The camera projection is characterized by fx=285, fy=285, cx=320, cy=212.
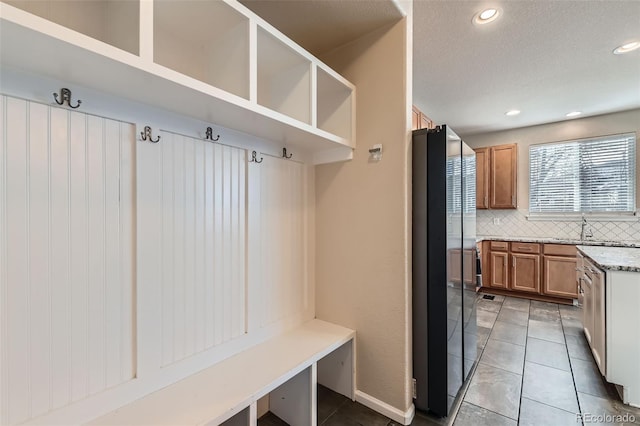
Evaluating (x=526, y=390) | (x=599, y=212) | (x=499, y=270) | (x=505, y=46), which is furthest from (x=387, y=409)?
(x=599, y=212)

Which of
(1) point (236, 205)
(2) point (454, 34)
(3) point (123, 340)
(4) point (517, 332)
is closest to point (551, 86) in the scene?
(2) point (454, 34)

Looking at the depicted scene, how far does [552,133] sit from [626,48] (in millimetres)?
2205

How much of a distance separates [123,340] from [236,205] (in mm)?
824

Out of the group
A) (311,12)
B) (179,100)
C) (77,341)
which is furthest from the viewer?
(311,12)

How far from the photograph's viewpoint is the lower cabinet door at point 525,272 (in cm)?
409

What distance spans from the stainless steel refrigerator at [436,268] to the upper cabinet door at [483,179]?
132 inches

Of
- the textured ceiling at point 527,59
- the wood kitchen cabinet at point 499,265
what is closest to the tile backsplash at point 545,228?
the wood kitchen cabinet at point 499,265

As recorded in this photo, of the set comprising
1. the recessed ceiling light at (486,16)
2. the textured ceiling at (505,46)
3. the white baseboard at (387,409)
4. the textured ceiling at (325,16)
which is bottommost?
the white baseboard at (387,409)

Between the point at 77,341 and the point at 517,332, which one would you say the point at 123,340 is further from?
the point at 517,332

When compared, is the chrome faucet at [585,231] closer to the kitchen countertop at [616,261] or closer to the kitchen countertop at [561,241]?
the kitchen countertop at [561,241]

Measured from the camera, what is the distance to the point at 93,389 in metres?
1.14

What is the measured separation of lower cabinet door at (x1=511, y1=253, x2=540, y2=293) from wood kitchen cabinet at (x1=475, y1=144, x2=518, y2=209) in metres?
0.86

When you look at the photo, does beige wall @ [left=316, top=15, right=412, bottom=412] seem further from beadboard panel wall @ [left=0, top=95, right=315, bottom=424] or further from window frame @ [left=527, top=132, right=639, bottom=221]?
window frame @ [left=527, top=132, right=639, bottom=221]

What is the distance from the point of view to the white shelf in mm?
854
